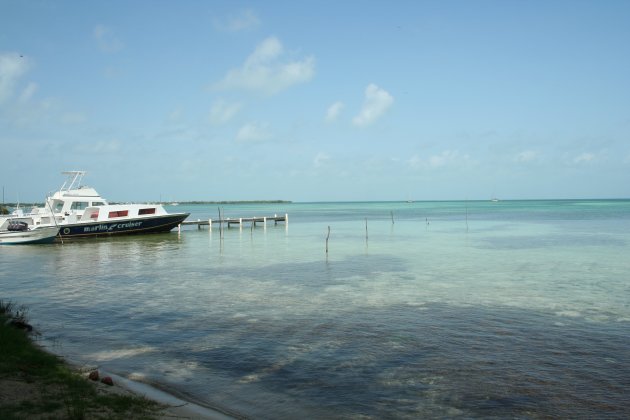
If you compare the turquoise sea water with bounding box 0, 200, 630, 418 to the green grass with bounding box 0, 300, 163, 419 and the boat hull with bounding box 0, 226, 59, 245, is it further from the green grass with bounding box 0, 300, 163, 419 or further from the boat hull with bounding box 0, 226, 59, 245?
the boat hull with bounding box 0, 226, 59, 245

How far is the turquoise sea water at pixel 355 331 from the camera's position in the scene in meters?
7.84

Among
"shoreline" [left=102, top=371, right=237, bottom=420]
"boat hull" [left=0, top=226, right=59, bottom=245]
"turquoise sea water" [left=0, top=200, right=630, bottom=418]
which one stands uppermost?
"boat hull" [left=0, top=226, right=59, bottom=245]

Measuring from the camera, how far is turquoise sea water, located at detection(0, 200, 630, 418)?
25.7 ft

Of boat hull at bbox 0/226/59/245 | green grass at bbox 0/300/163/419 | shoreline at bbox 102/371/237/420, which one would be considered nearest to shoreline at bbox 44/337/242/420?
shoreline at bbox 102/371/237/420

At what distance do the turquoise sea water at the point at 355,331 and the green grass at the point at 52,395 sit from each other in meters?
1.36

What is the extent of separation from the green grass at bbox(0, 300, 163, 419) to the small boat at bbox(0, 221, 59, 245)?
32674 mm

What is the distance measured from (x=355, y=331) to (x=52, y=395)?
7039 mm

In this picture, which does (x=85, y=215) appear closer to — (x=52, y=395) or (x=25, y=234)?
(x=25, y=234)

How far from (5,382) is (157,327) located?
19.1 ft

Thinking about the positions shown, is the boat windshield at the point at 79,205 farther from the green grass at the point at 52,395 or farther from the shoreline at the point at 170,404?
the shoreline at the point at 170,404

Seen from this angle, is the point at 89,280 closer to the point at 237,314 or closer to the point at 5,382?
the point at 237,314

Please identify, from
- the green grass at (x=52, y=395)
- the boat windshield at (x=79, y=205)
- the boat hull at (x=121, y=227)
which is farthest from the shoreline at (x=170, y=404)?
the boat windshield at (x=79, y=205)

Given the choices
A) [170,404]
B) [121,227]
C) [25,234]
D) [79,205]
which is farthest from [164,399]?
[79,205]

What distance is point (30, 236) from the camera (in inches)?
1457
